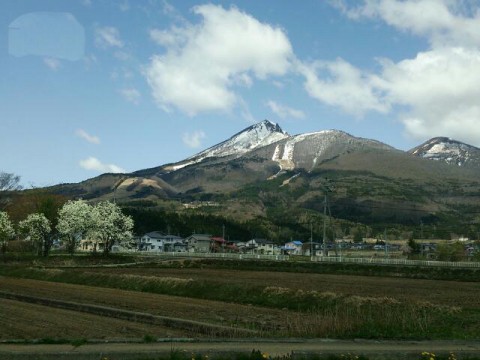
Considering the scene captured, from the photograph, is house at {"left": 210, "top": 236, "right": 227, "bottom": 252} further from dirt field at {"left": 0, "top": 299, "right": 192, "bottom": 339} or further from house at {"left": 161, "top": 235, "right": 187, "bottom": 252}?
dirt field at {"left": 0, "top": 299, "right": 192, "bottom": 339}

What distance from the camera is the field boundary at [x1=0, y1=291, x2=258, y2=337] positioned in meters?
18.8

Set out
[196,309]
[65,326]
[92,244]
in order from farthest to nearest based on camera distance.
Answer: [92,244], [196,309], [65,326]

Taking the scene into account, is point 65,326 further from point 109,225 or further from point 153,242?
point 153,242

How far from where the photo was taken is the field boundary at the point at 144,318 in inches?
740

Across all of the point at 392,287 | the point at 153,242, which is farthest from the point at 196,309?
the point at 153,242

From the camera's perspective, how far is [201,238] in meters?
166

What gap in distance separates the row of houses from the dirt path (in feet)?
486

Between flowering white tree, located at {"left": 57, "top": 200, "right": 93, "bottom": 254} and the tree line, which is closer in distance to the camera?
the tree line

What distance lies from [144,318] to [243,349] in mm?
11486

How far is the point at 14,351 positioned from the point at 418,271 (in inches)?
2334

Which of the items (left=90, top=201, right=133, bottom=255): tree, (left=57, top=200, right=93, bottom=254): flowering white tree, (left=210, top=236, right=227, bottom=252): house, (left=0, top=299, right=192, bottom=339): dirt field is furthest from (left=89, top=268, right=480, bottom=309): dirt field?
(left=210, top=236, right=227, bottom=252): house

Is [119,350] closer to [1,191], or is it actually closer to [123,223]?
[123,223]

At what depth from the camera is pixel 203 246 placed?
16575 centimetres

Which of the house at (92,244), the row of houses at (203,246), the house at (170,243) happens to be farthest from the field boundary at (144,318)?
the house at (170,243)
